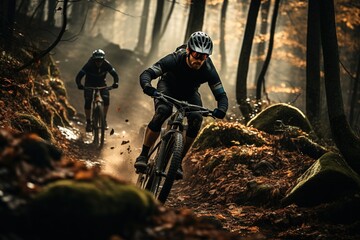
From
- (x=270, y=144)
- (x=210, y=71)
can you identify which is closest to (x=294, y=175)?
(x=270, y=144)

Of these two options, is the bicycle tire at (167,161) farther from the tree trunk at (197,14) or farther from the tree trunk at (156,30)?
the tree trunk at (156,30)

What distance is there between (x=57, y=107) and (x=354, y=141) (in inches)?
364

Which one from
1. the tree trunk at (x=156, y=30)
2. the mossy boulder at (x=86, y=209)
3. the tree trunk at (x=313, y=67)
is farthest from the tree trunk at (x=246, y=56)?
the tree trunk at (x=156, y=30)

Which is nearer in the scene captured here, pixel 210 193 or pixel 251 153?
pixel 210 193

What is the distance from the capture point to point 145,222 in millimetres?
3373

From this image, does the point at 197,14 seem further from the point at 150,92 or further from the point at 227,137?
the point at 150,92

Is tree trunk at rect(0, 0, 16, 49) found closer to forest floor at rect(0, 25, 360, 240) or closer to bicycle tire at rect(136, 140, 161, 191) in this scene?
forest floor at rect(0, 25, 360, 240)

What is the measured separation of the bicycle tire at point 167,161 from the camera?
19.3 feet

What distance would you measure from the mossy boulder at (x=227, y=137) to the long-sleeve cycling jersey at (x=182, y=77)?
3025 millimetres

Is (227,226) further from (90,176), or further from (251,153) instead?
(90,176)

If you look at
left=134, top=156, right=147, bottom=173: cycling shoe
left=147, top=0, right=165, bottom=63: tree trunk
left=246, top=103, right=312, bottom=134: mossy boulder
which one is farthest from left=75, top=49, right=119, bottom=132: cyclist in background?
left=147, top=0, right=165, bottom=63: tree trunk

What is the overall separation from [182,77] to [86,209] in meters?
4.51

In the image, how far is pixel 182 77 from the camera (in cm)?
732

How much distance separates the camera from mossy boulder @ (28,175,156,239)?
118 inches
